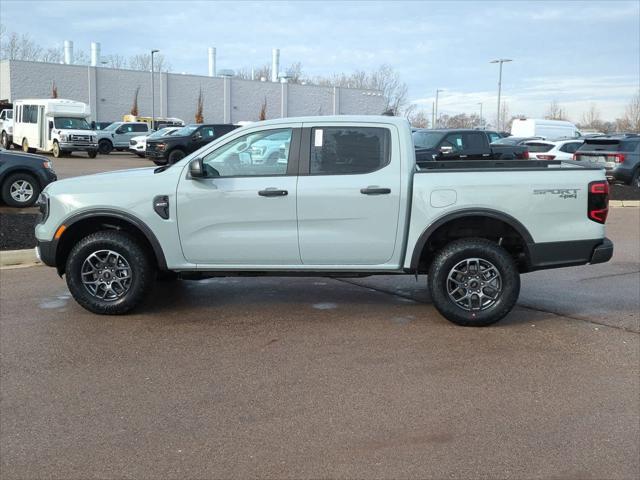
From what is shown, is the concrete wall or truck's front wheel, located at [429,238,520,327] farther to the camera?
the concrete wall

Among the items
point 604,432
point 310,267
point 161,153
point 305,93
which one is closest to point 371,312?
point 310,267

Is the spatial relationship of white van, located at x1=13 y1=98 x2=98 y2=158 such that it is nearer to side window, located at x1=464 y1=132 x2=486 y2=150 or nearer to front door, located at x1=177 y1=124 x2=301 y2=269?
side window, located at x1=464 y1=132 x2=486 y2=150

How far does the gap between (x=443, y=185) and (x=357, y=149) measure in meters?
0.87

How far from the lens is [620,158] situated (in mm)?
19766

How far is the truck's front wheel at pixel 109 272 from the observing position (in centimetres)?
649

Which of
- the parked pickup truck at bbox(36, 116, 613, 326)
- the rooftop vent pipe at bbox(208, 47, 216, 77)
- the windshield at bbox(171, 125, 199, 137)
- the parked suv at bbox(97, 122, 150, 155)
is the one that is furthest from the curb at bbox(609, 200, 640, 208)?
the rooftop vent pipe at bbox(208, 47, 216, 77)

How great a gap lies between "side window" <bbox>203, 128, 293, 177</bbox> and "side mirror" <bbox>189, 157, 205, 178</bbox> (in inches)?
6.5

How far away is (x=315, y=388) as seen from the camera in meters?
4.85

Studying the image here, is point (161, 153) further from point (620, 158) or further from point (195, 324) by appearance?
point (195, 324)

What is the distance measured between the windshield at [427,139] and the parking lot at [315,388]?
10.9 meters

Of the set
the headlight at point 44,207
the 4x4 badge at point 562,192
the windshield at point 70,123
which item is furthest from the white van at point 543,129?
the headlight at point 44,207

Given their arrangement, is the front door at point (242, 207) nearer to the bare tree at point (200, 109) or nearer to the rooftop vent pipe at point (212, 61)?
the bare tree at point (200, 109)

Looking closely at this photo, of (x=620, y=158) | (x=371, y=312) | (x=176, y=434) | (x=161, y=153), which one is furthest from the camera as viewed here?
(x=161, y=153)

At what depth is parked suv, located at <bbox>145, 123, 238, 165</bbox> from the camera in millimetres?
28094
